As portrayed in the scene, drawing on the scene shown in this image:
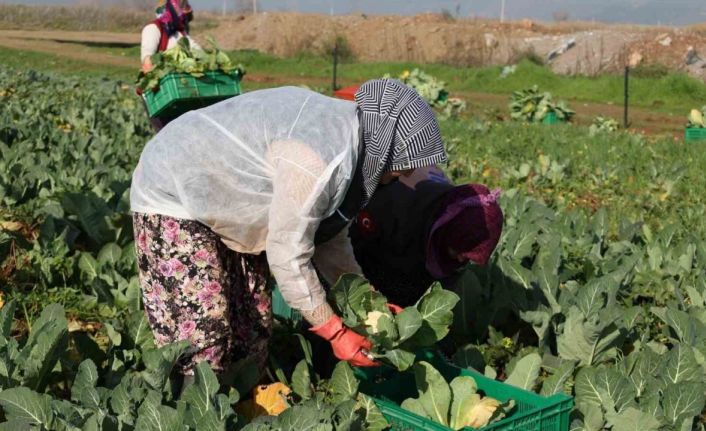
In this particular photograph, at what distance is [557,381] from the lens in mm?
3098

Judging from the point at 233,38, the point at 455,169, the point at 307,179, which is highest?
the point at 307,179

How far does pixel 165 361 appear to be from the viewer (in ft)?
8.89

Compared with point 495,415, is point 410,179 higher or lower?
higher

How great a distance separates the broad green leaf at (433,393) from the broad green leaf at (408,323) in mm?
165

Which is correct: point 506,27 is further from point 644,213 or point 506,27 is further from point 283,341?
point 283,341

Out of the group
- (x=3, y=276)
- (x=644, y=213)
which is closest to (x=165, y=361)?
(x=3, y=276)

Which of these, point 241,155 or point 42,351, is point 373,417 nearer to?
point 241,155

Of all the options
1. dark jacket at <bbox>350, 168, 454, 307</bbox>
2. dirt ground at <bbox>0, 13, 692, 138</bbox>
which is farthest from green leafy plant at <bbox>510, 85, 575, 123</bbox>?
dark jacket at <bbox>350, 168, 454, 307</bbox>

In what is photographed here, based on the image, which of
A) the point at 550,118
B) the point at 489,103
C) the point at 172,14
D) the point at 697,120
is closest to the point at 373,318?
the point at 172,14

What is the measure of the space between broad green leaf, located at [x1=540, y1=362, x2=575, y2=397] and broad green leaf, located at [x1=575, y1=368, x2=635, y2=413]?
5.5 inches

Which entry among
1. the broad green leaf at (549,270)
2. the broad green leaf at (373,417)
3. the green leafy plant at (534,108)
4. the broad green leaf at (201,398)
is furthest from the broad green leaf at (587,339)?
the green leafy plant at (534,108)

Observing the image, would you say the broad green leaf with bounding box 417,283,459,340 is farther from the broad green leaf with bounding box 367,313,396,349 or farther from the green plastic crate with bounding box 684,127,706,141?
the green plastic crate with bounding box 684,127,706,141

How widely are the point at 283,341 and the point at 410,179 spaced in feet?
2.72

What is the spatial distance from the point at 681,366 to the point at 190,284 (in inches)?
61.6
